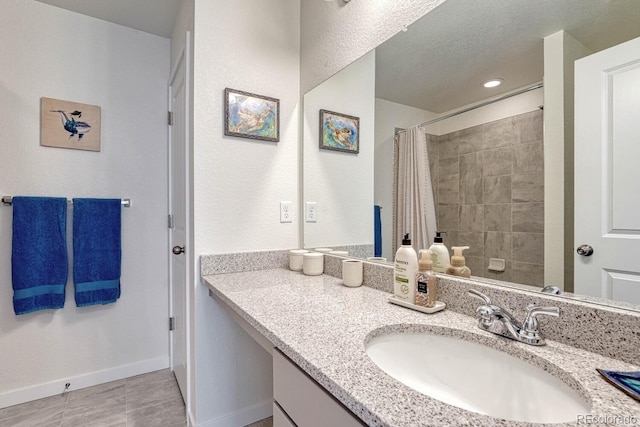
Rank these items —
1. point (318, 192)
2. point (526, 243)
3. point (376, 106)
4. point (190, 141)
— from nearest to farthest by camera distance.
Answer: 1. point (526, 243)
2. point (376, 106)
3. point (190, 141)
4. point (318, 192)

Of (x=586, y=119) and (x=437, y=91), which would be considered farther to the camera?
(x=437, y=91)

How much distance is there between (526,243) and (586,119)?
0.32 meters

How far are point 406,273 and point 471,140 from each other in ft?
1.52

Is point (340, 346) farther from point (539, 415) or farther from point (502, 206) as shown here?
point (502, 206)

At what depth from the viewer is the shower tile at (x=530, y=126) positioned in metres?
0.78

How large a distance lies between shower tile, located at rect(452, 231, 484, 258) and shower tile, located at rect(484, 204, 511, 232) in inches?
1.4

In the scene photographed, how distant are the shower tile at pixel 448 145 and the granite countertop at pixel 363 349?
0.50 m

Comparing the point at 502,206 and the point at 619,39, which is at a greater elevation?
the point at 619,39

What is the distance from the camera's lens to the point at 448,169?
3.26 feet

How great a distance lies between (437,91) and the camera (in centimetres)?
108

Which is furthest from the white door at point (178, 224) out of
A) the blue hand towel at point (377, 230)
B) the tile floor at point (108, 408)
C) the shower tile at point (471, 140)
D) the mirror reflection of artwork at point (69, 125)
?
the shower tile at point (471, 140)

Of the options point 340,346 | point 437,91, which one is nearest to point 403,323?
point 340,346

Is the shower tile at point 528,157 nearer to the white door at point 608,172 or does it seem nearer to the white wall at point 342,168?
the white door at point 608,172

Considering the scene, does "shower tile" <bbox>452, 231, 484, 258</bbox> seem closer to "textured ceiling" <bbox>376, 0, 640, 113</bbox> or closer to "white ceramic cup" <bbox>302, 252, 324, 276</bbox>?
"textured ceiling" <bbox>376, 0, 640, 113</bbox>
